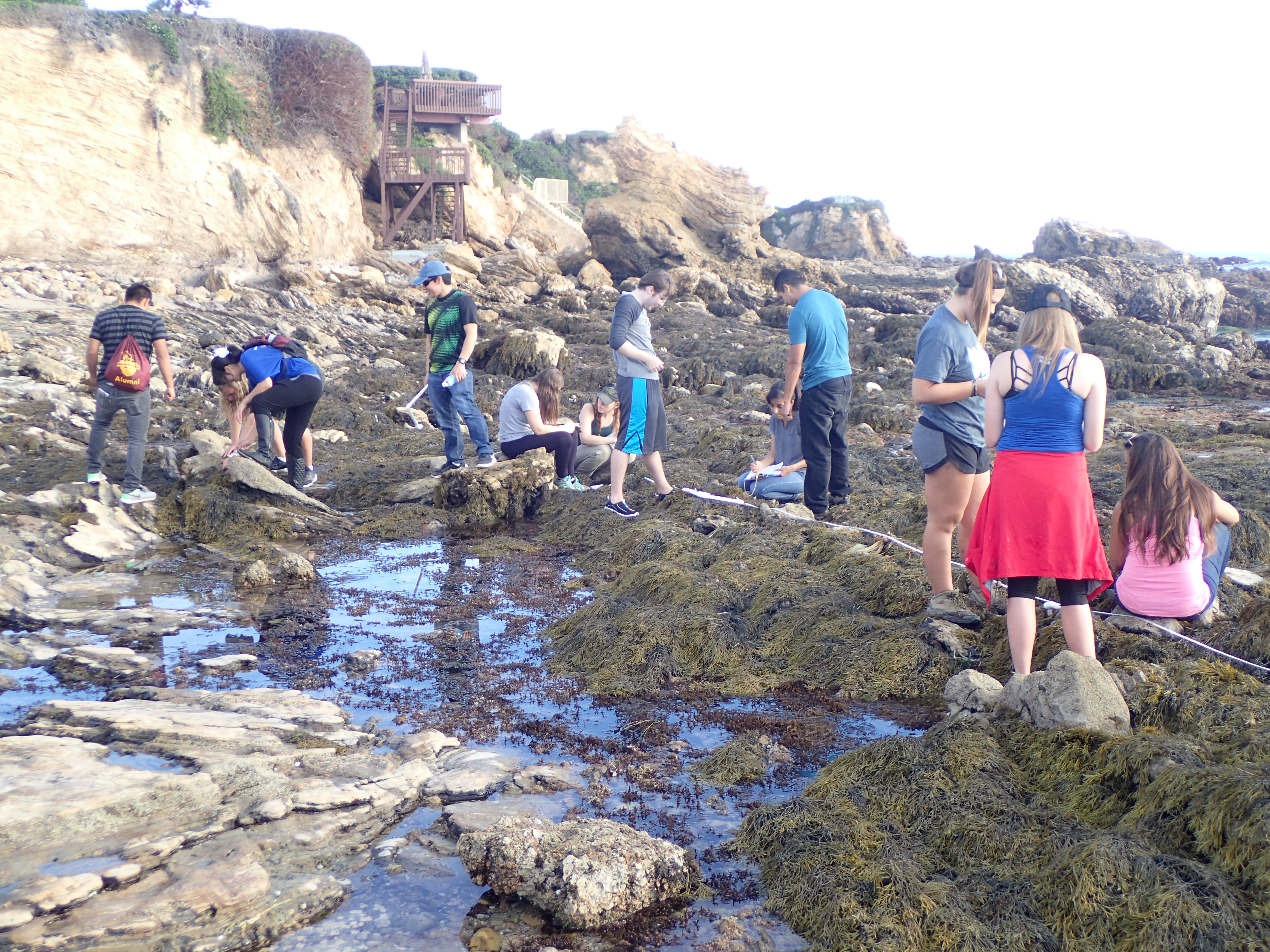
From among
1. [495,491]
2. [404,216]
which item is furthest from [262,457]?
[404,216]

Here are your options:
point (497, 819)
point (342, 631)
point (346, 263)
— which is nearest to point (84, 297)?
point (346, 263)

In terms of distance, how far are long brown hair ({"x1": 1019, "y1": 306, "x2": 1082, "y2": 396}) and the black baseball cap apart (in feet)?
0.08

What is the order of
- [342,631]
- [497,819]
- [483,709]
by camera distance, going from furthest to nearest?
[342,631]
[483,709]
[497,819]

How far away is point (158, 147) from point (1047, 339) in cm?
2427

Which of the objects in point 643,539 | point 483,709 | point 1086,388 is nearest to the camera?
point 1086,388

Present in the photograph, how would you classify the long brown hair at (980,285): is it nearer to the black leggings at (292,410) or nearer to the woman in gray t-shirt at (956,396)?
the woman in gray t-shirt at (956,396)

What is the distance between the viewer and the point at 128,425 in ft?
25.7

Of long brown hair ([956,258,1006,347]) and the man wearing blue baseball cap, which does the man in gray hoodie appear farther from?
long brown hair ([956,258,1006,347])

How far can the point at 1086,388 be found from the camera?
3.60 m

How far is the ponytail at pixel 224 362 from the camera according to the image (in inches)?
333

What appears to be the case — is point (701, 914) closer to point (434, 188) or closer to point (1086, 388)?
point (1086, 388)

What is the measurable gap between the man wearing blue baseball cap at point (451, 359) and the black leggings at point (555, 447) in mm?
263

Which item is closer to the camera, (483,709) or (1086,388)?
(1086,388)

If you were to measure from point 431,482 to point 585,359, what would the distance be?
10058 mm
